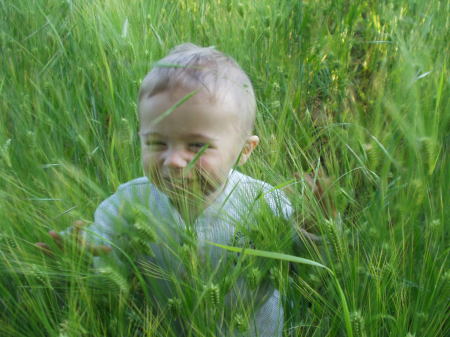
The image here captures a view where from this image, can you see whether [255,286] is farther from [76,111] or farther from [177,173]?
[76,111]

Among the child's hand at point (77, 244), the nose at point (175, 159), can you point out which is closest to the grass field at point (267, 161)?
the child's hand at point (77, 244)

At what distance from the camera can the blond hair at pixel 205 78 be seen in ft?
3.67

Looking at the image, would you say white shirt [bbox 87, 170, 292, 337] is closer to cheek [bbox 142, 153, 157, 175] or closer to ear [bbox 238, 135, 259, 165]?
cheek [bbox 142, 153, 157, 175]

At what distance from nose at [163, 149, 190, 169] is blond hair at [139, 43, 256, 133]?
0.38 feet

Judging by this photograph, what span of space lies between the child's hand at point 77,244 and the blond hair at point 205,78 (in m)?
0.29

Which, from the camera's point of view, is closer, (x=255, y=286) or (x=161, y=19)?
(x=255, y=286)

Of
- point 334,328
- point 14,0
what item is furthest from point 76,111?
point 334,328

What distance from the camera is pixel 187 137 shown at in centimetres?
111

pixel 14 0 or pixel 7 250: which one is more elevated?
pixel 14 0

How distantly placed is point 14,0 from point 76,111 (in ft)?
2.24

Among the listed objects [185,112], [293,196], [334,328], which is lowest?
[334,328]

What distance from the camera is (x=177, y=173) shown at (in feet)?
3.54

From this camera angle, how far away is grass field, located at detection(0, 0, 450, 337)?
0.94m

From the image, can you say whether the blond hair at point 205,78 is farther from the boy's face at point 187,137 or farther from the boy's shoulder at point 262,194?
the boy's shoulder at point 262,194
